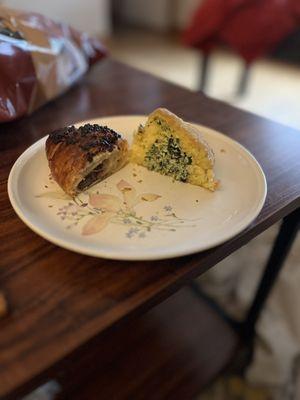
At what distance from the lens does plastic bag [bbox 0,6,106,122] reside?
0.71 meters

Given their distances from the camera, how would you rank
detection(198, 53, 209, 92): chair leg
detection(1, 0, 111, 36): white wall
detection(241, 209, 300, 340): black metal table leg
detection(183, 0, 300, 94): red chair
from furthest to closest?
1. detection(1, 0, 111, 36): white wall
2. detection(198, 53, 209, 92): chair leg
3. detection(183, 0, 300, 94): red chair
4. detection(241, 209, 300, 340): black metal table leg

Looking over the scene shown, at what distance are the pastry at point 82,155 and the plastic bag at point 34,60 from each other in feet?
0.66

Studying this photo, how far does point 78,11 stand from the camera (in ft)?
8.48

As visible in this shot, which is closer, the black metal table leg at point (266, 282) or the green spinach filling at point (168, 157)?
the green spinach filling at point (168, 157)

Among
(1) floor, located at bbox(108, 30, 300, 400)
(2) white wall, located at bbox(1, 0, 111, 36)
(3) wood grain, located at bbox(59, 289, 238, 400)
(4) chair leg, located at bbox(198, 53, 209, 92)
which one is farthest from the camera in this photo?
(2) white wall, located at bbox(1, 0, 111, 36)

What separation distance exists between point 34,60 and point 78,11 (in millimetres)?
2097

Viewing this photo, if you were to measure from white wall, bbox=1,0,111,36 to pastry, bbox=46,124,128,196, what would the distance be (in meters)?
2.04

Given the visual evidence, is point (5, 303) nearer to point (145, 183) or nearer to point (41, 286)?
point (41, 286)

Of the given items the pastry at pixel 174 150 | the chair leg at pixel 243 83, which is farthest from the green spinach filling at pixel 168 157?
the chair leg at pixel 243 83

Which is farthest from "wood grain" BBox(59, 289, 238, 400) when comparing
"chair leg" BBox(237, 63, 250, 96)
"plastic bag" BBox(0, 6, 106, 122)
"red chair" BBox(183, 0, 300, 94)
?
"chair leg" BBox(237, 63, 250, 96)

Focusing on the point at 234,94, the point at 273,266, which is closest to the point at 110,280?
the point at 273,266

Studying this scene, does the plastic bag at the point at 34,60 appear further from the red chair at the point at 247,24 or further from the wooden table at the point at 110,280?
the red chair at the point at 247,24

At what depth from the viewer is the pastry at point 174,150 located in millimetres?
570

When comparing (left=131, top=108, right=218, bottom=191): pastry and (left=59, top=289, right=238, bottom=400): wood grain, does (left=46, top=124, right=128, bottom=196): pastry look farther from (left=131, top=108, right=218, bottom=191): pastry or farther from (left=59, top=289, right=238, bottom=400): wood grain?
(left=59, top=289, right=238, bottom=400): wood grain
